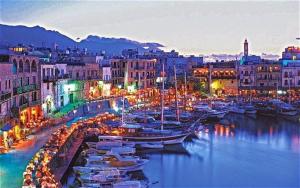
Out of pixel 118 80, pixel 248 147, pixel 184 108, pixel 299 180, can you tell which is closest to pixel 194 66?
pixel 118 80

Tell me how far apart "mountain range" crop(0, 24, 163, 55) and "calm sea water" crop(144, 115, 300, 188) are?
288 ft

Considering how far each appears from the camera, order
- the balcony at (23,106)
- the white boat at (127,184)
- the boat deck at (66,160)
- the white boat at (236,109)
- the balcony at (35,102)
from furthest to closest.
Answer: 1. the white boat at (236,109)
2. the balcony at (35,102)
3. the balcony at (23,106)
4. the boat deck at (66,160)
5. the white boat at (127,184)

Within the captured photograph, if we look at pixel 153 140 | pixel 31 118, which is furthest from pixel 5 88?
pixel 153 140

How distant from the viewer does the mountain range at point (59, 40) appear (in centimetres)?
12912

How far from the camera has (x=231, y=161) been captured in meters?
28.9

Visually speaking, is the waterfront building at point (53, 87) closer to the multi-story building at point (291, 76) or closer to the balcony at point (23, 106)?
the balcony at point (23, 106)

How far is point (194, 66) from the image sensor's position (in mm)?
68438

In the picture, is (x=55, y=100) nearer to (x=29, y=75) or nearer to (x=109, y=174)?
(x=29, y=75)

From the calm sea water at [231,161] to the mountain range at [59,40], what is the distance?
3460 inches

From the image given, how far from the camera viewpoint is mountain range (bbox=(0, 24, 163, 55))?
129125 millimetres

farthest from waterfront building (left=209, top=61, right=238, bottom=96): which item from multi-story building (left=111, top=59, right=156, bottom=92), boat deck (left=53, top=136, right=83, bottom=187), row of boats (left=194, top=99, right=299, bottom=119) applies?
boat deck (left=53, top=136, right=83, bottom=187)

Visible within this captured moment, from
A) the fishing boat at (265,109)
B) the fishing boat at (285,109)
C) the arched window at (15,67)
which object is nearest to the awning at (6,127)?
the arched window at (15,67)

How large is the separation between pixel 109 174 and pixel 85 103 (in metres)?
22.2

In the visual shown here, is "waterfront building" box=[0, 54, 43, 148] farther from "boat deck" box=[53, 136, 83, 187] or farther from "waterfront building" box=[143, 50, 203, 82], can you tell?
"waterfront building" box=[143, 50, 203, 82]
